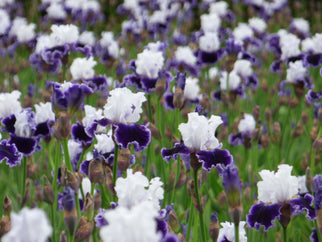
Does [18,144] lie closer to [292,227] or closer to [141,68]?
[141,68]

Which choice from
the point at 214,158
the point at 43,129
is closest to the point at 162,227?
the point at 214,158

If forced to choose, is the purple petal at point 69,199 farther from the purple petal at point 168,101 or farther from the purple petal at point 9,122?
the purple petal at point 168,101

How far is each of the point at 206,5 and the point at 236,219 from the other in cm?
605

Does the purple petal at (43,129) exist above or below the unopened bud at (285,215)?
above

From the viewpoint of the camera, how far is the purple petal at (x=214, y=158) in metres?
1.88

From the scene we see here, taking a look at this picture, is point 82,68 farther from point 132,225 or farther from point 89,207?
point 132,225

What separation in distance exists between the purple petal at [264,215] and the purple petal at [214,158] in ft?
A: 0.71

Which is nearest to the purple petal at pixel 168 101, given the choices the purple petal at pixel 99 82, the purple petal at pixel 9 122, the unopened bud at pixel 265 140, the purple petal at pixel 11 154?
the purple petal at pixel 99 82

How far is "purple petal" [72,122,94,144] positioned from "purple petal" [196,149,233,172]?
0.64 meters

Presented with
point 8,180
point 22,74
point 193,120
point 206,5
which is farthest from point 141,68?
point 206,5

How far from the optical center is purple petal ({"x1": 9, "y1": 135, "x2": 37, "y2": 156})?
7.20 ft

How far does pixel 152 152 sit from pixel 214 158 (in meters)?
1.15

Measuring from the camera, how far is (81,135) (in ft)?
7.66

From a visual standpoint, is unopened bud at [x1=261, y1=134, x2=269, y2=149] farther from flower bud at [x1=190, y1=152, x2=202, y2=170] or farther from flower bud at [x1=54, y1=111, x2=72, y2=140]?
flower bud at [x1=54, y1=111, x2=72, y2=140]
